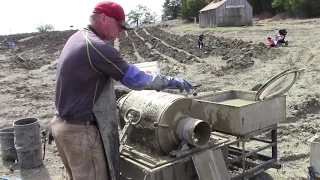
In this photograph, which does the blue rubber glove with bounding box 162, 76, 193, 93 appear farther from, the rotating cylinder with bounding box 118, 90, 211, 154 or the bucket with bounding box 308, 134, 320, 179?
the bucket with bounding box 308, 134, 320, 179

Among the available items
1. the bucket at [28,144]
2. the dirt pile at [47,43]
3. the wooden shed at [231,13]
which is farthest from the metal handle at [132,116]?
the wooden shed at [231,13]

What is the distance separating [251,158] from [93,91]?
2.50m

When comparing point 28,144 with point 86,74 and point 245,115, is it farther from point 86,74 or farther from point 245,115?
point 245,115

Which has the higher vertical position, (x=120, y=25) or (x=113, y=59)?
(x=120, y=25)

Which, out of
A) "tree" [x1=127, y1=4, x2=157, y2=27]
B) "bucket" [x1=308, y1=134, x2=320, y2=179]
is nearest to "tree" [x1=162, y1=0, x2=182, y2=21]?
"tree" [x1=127, y1=4, x2=157, y2=27]

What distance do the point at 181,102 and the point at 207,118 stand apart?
0.79m

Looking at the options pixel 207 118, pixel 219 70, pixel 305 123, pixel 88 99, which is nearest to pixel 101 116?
pixel 88 99

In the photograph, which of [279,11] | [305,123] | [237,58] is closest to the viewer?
[305,123]

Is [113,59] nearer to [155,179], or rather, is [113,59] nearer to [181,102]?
[181,102]

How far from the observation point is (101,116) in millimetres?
3217

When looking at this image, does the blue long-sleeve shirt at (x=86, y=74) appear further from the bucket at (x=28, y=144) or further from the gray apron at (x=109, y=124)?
the bucket at (x=28, y=144)

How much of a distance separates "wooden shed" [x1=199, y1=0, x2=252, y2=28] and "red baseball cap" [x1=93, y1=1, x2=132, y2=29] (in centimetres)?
3863

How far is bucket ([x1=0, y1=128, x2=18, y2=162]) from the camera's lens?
6109 mm

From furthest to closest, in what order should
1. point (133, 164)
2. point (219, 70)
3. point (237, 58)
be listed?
point (237, 58), point (219, 70), point (133, 164)
